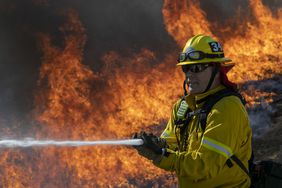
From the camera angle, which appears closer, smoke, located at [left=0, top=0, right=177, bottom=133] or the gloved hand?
the gloved hand

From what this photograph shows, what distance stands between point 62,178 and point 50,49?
690 centimetres

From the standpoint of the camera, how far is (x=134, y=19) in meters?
17.9

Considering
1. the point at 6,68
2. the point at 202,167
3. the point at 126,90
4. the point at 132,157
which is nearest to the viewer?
the point at 202,167

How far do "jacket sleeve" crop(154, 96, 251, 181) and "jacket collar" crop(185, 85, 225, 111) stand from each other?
20 cm

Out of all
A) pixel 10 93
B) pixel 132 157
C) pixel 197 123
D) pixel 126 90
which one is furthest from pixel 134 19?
pixel 197 123

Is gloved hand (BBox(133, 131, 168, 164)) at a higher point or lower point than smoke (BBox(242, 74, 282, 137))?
higher

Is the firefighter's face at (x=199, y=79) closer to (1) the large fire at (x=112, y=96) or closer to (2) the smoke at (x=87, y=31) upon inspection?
(1) the large fire at (x=112, y=96)

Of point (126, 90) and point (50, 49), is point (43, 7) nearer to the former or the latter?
point (50, 49)

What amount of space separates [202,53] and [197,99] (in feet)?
1.33

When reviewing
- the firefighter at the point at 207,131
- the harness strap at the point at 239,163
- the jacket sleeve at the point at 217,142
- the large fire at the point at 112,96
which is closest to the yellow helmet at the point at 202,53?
the firefighter at the point at 207,131

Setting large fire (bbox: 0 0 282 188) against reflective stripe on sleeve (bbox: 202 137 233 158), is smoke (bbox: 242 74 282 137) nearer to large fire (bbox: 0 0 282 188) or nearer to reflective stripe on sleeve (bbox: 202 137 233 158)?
large fire (bbox: 0 0 282 188)

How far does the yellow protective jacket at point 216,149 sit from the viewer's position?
3062mm

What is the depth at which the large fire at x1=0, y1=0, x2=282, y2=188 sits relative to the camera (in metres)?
10.7

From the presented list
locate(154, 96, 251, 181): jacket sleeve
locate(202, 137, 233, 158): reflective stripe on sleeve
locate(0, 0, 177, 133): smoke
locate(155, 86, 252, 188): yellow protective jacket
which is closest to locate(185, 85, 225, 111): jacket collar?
locate(155, 86, 252, 188): yellow protective jacket
